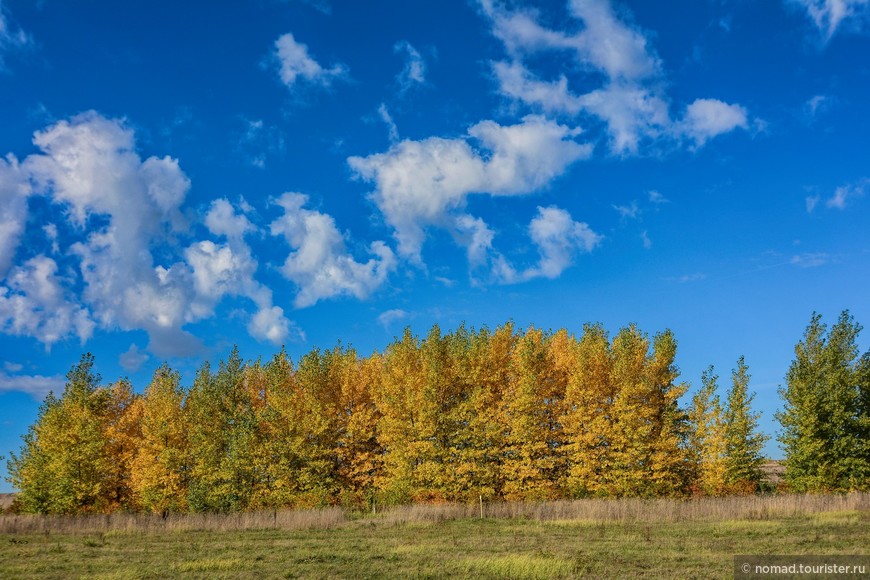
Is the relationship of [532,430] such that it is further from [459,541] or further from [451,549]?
[451,549]

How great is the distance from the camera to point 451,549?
95.8 ft

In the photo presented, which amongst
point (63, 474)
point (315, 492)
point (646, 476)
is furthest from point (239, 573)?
point (63, 474)

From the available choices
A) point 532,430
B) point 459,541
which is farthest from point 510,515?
point 459,541

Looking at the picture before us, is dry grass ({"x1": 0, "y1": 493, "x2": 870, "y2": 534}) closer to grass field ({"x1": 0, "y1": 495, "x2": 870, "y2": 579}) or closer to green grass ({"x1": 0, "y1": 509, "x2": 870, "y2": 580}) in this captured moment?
grass field ({"x1": 0, "y1": 495, "x2": 870, "y2": 579})

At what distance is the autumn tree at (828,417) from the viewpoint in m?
51.4

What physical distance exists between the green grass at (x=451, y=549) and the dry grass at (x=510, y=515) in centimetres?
130

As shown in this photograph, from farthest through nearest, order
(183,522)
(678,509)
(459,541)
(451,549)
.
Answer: (183,522) < (678,509) < (459,541) < (451,549)

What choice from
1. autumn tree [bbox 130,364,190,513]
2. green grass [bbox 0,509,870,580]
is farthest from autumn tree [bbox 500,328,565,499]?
autumn tree [bbox 130,364,190,513]

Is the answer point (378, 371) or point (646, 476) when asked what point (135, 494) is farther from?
point (646, 476)

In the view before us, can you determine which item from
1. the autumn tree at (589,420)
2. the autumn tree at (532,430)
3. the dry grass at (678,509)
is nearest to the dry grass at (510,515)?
the dry grass at (678,509)

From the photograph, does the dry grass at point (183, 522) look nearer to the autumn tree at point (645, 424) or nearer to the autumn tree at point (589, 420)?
the autumn tree at point (589, 420)

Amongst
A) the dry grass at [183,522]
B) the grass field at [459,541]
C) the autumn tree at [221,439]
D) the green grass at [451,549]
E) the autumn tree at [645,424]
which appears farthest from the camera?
the autumn tree at [221,439]

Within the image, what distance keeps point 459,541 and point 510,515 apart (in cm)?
1338

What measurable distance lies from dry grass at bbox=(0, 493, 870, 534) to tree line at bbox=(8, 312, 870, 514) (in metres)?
7.67
